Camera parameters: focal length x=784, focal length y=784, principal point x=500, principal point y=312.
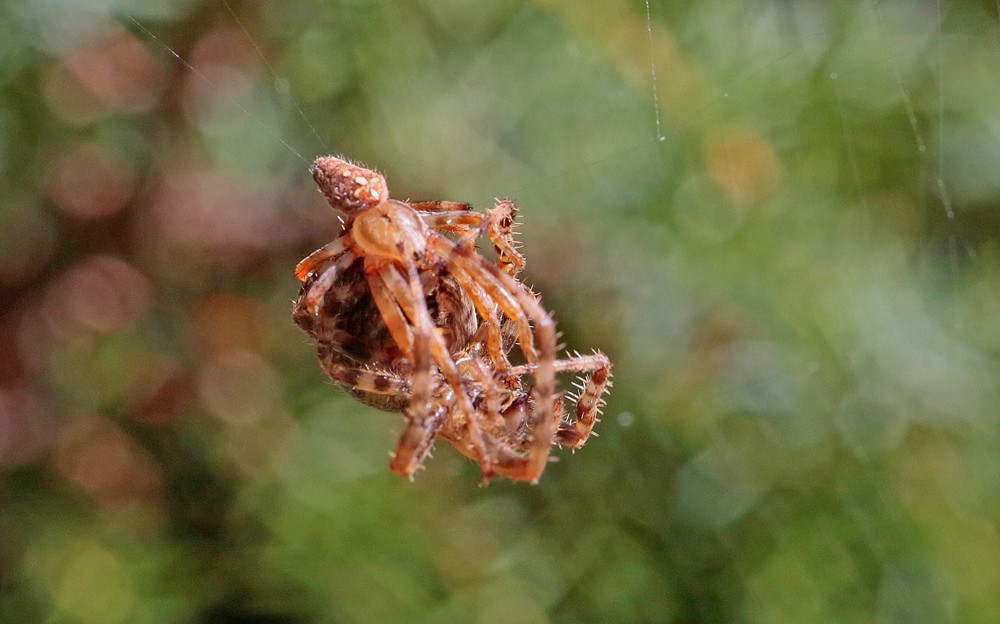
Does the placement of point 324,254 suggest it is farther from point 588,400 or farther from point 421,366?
point 588,400

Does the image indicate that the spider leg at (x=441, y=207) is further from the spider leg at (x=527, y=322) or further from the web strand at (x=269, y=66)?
the web strand at (x=269, y=66)

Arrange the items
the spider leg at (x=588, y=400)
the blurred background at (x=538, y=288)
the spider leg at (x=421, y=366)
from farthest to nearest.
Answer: the blurred background at (x=538, y=288) < the spider leg at (x=588, y=400) < the spider leg at (x=421, y=366)

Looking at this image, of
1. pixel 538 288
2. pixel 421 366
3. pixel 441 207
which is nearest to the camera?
pixel 421 366

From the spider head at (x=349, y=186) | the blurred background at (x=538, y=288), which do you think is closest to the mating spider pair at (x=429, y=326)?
the spider head at (x=349, y=186)

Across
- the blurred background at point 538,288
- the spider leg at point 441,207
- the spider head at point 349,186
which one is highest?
the spider head at point 349,186

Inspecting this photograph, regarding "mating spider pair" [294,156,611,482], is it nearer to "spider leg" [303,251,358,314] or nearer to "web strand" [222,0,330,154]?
"spider leg" [303,251,358,314]

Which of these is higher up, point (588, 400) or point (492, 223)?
point (492, 223)

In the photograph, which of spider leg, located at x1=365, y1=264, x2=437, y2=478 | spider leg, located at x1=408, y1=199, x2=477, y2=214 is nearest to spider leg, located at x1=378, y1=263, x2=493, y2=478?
spider leg, located at x1=365, y1=264, x2=437, y2=478

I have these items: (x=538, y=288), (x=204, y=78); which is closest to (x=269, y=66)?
(x=204, y=78)
